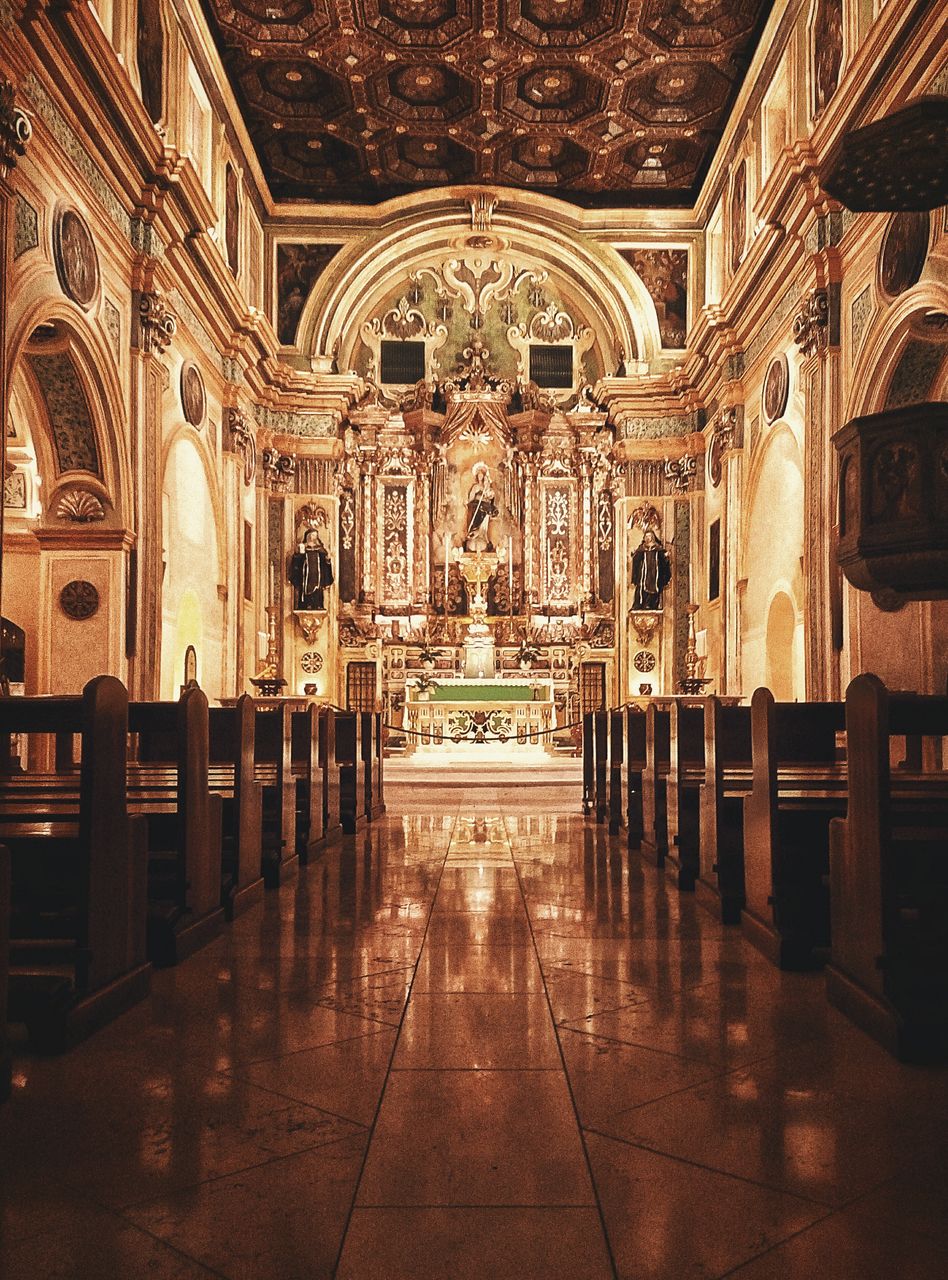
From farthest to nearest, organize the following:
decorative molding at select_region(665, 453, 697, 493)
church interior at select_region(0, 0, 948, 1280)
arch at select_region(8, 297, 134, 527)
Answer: decorative molding at select_region(665, 453, 697, 493) < arch at select_region(8, 297, 134, 527) < church interior at select_region(0, 0, 948, 1280)

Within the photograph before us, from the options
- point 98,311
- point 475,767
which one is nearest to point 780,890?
point 98,311

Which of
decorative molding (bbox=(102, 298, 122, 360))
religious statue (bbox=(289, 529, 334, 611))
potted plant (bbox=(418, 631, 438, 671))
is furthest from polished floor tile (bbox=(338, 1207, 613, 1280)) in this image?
potted plant (bbox=(418, 631, 438, 671))

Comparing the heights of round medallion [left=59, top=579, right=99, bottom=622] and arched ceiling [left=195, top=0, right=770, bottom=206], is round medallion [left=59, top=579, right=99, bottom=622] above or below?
below

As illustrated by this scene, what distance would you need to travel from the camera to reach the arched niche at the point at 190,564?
12.6 m

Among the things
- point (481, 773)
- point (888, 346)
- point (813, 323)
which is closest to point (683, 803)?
point (888, 346)

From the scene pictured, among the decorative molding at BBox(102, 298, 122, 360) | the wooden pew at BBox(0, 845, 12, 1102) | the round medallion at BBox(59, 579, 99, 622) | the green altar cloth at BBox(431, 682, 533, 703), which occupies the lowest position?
the wooden pew at BBox(0, 845, 12, 1102)

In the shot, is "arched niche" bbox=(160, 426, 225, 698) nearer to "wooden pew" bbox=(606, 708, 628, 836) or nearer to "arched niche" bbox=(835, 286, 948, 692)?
"wooden pew" bbox=(606, 708, 628, 836)

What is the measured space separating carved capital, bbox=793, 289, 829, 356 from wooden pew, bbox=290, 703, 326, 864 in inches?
305

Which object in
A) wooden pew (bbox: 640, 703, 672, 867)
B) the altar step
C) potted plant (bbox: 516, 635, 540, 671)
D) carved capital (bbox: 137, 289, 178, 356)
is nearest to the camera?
wooden pew (bbox: 640, 703, 672, 867)

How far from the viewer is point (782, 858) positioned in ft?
12.9

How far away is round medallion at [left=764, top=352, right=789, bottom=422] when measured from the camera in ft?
43.4

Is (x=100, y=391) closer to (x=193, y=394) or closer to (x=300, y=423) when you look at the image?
(x=193, y=394)

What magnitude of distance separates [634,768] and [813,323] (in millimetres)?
6519

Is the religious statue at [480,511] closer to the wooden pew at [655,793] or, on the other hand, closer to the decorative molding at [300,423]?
the decorative molding at [300,423]
